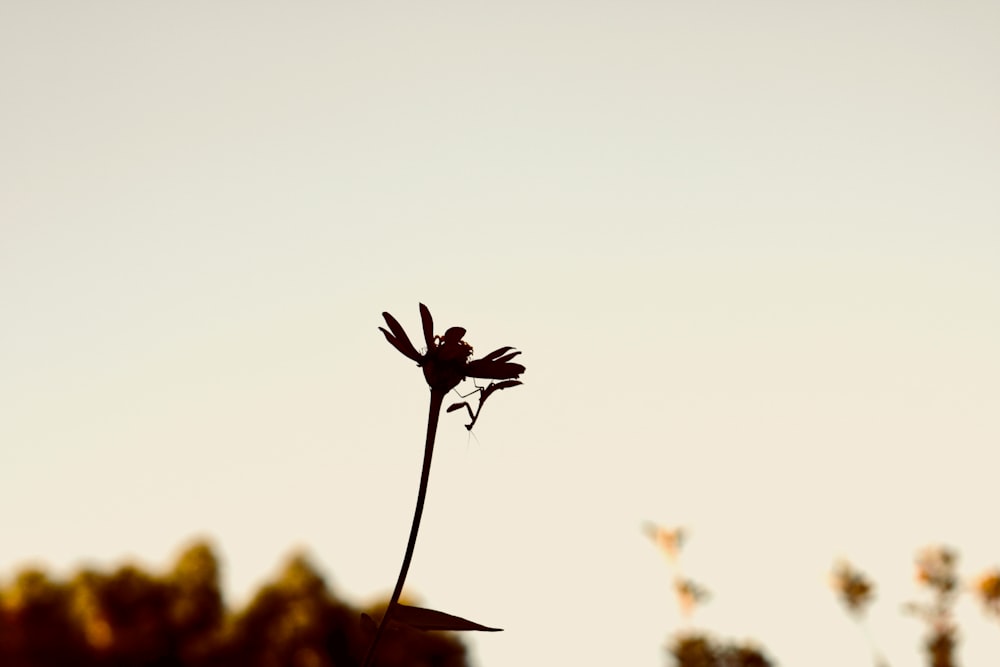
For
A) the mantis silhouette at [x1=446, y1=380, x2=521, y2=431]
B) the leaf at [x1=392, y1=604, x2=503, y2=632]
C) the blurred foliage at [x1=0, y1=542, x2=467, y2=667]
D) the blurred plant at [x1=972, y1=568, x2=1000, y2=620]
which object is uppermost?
the blurred plant at [x1=972, y1=568, x2=1000, y2=620]

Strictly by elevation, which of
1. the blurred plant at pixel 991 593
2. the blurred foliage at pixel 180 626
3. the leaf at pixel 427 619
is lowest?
the leaf at pixel 427 619

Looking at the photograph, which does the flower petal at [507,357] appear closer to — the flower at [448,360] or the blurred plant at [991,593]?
the flower at [448,360]

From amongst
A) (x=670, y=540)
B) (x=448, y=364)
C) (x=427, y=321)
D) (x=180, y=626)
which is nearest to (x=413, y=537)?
(x=448, y=364)

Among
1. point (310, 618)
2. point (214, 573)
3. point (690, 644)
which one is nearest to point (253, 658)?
point (310, 618)

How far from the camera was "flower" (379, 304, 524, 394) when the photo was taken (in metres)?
1.37

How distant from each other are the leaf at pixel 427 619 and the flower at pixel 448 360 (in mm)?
407

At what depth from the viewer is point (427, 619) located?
1068 mm

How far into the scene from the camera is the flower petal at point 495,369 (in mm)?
1426

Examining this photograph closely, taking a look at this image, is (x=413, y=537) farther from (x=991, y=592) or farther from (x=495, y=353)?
(x=991, y=592)

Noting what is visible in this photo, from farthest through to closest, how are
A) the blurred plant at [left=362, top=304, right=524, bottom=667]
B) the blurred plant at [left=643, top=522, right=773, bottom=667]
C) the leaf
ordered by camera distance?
the blurred plant at [left=643, top=522, right=773, bottom=667] → the blurred plant at [left=362, top=304, right=524, bottom=667] → the leaf

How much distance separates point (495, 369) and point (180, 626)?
94.5 ft

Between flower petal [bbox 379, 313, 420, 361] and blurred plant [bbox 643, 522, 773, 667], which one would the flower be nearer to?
flower petal [bbox 379, 313, 420, 361]

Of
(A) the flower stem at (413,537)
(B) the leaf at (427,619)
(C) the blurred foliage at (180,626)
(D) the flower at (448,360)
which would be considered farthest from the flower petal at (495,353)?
(C) the blurred foliage at (180,626)

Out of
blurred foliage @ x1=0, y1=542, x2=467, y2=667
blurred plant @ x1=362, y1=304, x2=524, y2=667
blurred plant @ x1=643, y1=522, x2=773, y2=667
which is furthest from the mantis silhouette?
blurred foliage @ x1=0, y1=542, x2=467, y2=667
